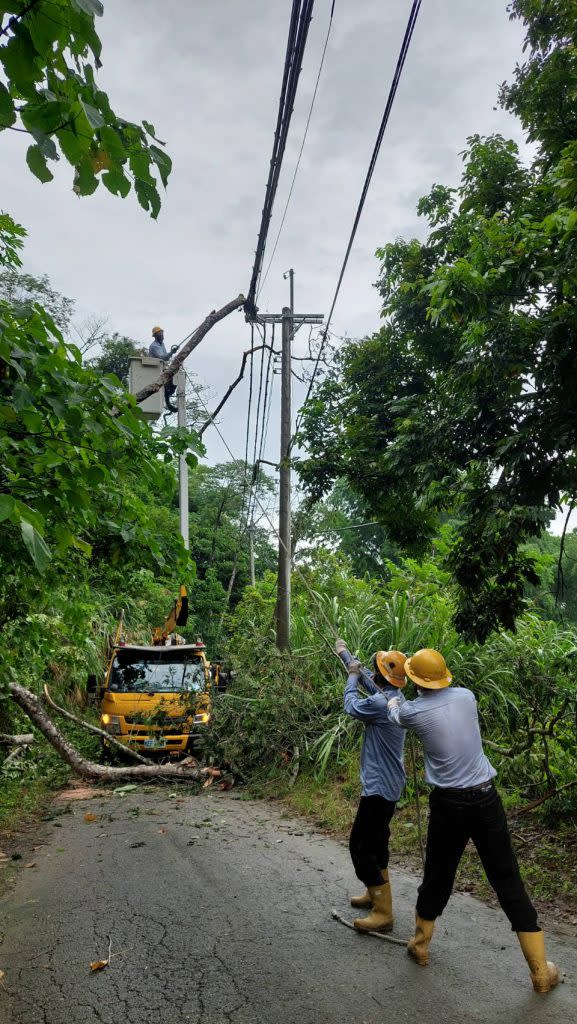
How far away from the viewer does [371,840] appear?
4.97 m

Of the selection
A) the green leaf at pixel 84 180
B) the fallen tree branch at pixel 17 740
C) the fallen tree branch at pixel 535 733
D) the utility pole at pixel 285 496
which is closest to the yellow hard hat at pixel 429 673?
the fallen tree branch at pixel 535 733

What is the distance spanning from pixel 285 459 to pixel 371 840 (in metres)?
8.64

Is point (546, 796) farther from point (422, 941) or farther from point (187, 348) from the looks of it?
A: point (187, 348)

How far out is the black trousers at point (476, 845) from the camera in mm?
4031

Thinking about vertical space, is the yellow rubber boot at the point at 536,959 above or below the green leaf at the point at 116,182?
below

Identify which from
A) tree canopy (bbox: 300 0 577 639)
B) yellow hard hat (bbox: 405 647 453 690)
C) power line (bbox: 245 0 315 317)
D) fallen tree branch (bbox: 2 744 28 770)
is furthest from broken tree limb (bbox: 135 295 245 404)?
fallen tree branch (bbox: 2 744 28 770)

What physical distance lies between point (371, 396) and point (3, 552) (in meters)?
8.28

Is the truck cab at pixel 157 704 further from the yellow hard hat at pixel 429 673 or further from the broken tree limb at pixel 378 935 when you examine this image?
the yellow hard hat at pixel 429 673

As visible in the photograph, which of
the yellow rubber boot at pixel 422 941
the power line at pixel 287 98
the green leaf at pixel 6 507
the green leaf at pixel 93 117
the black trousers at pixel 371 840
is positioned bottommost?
the yellow rubber boot at pixel 422 941

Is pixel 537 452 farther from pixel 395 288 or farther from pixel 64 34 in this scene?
pixel 395 288

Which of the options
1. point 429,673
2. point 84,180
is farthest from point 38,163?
point 429,673

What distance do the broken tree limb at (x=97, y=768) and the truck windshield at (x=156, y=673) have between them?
1370 millimetres

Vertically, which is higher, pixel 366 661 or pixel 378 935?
pixel 366 661

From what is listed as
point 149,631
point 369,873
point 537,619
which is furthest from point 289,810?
point 149,631
